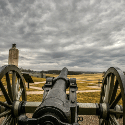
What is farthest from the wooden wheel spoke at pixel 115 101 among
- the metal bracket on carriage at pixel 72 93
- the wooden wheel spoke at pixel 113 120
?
the metal bracket on carriage at pixel 72 93

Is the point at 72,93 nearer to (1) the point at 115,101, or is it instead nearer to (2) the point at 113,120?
(1) the point at 115,101

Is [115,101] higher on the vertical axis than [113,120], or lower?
higher

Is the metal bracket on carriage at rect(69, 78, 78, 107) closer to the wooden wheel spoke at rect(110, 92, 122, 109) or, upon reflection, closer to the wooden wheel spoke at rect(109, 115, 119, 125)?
the wooden wheel spoke at rect(110, 92, 122, 109)

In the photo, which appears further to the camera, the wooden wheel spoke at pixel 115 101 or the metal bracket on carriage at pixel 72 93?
the wooden wheel spoke at pixel 115 101

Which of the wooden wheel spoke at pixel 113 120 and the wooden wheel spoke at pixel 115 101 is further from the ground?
the wooden wheel spoke at pixel 115 101

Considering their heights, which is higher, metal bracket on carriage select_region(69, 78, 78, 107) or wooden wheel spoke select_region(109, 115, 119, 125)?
metal bracket on carriage select_region(69, 78, 78, 107)

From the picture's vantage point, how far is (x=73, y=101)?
2.41 m

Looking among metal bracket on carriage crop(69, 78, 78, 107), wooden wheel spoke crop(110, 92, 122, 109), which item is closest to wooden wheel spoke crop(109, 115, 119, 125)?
wooden wheel spoke crop(110, 92, 122, 109)

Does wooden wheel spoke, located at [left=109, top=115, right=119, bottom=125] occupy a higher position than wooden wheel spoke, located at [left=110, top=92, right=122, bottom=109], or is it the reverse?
wooden wheel spoke, located at [left=110, top=92, right=122, bottom=109]

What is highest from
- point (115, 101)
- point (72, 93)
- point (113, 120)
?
point (72, 93)

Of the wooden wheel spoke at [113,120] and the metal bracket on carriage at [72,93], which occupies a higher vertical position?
the metal bracket on carriage at [72,93]

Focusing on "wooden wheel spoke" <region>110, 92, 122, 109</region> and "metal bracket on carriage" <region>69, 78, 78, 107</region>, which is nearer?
"metal bracket on carriage" <region>69, 78, 78, 107</region>

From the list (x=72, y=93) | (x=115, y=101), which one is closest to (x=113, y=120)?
(x=115, y=101)

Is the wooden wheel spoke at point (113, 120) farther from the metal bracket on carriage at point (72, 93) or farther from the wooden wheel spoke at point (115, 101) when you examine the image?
the metal bracket on carriage at point (72, 93)
